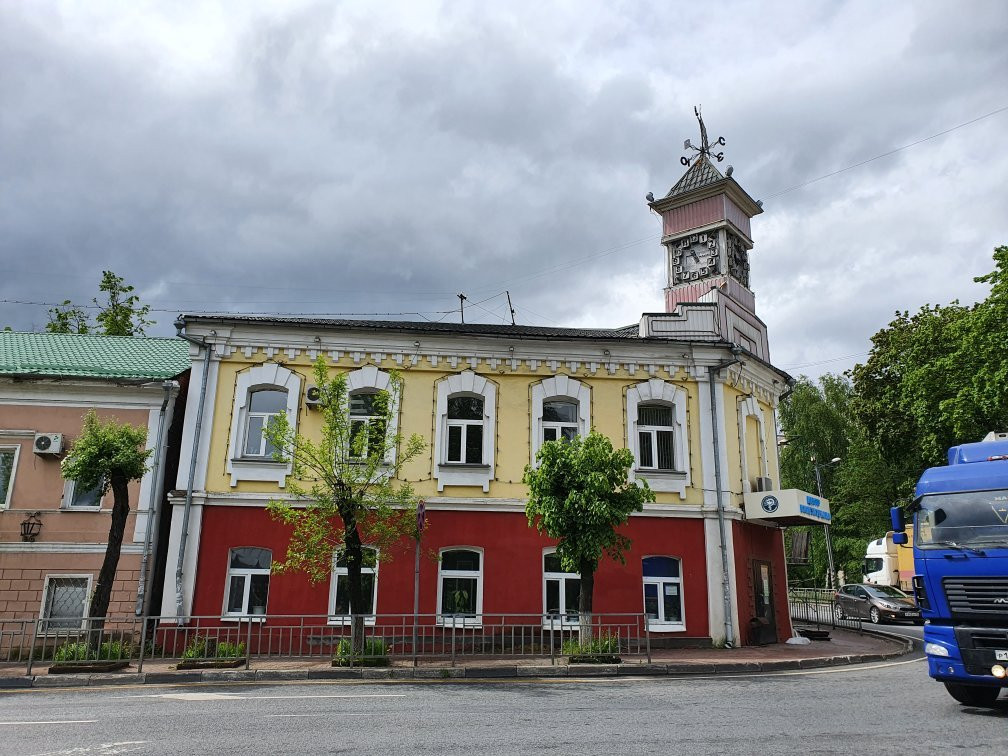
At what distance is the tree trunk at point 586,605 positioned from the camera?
14398mm

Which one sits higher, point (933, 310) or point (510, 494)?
point (933, 310)

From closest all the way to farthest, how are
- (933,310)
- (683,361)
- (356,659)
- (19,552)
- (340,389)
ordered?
(356,659) < (340,389) < (19,552) < (683,361) < (933,310)

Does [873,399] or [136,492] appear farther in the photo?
[873,399]

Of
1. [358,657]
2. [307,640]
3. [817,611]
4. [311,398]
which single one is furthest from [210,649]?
[817,611]

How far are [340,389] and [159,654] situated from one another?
6.61m

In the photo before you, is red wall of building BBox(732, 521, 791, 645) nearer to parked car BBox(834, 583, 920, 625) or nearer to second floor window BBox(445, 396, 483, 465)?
second floor window BBox(445, 396, 483, 465)

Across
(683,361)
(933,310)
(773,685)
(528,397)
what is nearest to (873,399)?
(933,310)

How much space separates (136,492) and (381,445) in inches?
258

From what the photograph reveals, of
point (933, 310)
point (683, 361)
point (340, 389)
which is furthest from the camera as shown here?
point (933, 310)

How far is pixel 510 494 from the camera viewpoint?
17.7 m

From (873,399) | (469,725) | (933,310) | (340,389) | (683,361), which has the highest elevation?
(933,310)

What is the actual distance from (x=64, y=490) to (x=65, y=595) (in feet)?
7.83

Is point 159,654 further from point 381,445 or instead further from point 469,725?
point 469,725

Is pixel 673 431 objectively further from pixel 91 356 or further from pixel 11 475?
pixel 11 475
